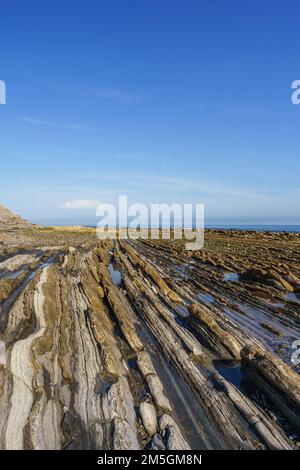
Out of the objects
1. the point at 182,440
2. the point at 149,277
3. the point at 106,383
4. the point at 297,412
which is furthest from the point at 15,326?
the point at 149,277

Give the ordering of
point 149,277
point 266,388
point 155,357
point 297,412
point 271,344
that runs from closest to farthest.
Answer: point 297,412 < point 266,388 < point 155,357 < point 271,344 < point 149,277

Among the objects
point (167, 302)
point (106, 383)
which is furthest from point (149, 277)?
point (106, 383)

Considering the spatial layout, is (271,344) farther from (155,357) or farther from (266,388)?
(155,357)

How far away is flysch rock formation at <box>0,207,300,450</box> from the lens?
6.57 m

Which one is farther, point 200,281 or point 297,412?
point 200,281

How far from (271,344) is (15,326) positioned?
10.6 meters

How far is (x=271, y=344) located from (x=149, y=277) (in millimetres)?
12256

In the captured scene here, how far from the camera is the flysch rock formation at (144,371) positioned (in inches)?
259

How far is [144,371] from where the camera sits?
9125 mm

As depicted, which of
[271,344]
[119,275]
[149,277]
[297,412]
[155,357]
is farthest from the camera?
[119,275]

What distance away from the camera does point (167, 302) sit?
16.8m

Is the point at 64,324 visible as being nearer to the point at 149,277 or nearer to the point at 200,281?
the point at 149,277

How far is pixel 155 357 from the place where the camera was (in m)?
10.5
